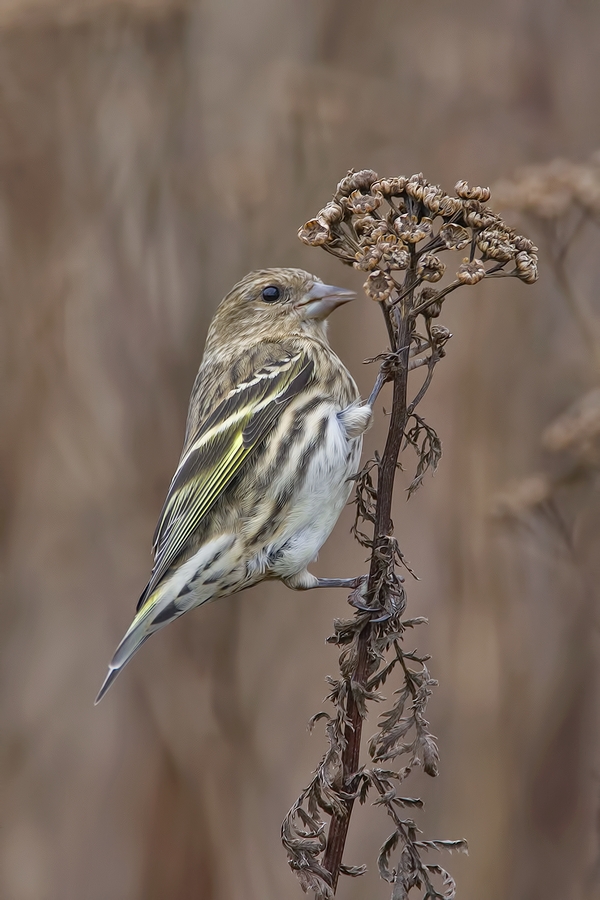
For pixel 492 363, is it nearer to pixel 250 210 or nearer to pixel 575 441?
pixel 575 441

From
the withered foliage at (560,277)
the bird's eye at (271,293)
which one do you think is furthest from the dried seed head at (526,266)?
the bird's eye at (271,293)

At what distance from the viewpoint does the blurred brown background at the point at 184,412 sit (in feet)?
13.1

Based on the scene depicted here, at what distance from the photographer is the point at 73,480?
438 cm

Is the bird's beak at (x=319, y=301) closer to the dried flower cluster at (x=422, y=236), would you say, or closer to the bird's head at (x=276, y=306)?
the bird's head at (x=276, y=306)

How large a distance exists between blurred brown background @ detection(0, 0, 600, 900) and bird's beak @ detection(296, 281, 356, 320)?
412 millimetres

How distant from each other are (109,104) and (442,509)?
7.80ft

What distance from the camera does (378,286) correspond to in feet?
7.20

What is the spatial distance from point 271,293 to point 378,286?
5.91 feet

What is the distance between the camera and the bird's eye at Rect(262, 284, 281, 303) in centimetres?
394

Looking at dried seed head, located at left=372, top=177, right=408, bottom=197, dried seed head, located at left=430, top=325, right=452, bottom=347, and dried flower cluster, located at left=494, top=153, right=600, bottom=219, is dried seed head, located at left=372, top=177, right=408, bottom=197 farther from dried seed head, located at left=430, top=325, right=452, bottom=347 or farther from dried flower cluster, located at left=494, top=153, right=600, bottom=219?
dried flower cluster, located at left=494, top=153, right=600, bottom=219

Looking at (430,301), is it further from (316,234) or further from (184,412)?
(184,412)

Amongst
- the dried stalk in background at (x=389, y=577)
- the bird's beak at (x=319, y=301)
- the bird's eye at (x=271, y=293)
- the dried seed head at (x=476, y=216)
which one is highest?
the bird's eye at (x=271, y=293)

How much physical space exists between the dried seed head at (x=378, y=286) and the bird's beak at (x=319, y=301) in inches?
60.8

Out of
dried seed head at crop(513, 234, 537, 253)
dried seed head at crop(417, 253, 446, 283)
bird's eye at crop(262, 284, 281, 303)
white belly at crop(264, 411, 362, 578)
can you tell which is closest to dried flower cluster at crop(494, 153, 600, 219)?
bird's eye at crop(262, 284, 281, 303)
